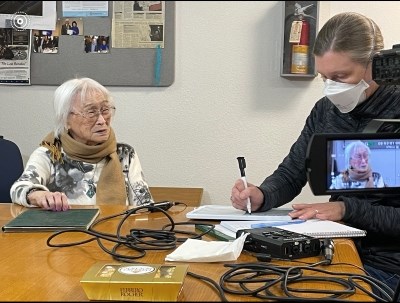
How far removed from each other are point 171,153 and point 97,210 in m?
1.27

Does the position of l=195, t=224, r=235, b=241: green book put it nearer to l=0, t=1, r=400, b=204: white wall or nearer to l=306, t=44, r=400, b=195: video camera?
l=306, t=44, r=400, b=195: video camera

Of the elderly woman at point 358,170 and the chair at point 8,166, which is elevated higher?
the elderly woman at point 358,170

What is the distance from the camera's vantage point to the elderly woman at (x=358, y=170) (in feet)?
2.88

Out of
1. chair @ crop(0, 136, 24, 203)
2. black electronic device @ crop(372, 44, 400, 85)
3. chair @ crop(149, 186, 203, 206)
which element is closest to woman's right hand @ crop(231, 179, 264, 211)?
black electronic device @ crop(372, 44, 400, 85)

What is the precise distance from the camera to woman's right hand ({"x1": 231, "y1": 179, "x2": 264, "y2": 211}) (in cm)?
140

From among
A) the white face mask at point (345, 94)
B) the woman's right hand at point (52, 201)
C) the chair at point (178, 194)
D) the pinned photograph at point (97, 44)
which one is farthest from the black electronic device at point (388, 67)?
the pinned photograph at point (97, 44)

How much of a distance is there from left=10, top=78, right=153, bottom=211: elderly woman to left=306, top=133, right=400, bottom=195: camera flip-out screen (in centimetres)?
115

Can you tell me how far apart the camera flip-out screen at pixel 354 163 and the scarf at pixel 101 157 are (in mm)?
1147

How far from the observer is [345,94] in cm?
144

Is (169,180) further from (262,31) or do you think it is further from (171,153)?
(262,31)

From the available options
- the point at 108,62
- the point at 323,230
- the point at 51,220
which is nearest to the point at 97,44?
the point at 108,62

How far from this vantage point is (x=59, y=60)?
2.67 m

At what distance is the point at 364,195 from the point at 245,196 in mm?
288

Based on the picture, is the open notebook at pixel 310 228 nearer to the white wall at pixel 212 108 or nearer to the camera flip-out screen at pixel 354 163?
the camera flip-out screen at pixel 354 163
